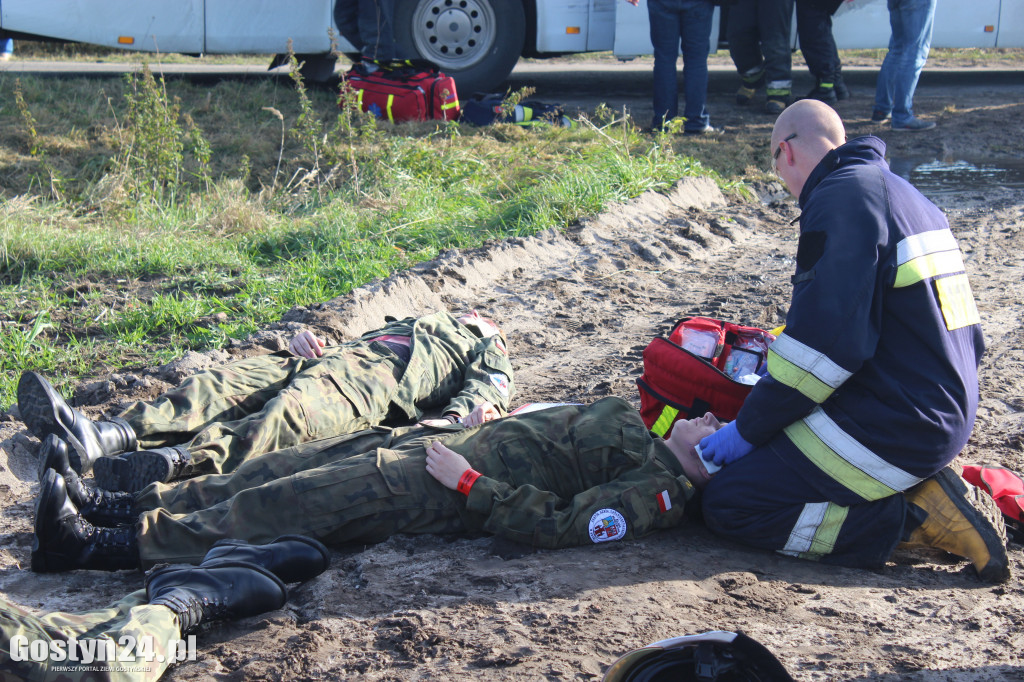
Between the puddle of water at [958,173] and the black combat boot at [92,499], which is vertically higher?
the puddle of water at [958,173]

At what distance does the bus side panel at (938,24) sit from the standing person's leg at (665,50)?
245 centimetres

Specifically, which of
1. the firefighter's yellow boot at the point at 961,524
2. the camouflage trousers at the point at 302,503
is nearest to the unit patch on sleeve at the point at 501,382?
the camouflage trousers at the point at 302,503

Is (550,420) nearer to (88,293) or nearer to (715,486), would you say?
(715,486)

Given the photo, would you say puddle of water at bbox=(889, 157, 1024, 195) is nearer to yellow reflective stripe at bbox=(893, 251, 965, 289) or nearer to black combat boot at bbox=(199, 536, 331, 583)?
yellow reflective stripe at bbox=(893, 251, 965, 289)

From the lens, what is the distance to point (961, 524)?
255cm

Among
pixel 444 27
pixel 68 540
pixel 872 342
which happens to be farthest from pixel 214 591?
pixel 444 27

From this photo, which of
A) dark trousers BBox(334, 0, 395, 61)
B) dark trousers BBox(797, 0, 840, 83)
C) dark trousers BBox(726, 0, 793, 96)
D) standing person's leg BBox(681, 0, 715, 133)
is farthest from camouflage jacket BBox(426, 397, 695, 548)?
dark trousers BBox(797, 0, 840, 83)

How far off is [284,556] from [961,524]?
1.98 metres

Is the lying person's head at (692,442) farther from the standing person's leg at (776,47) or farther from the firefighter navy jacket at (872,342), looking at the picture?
the standing person's leg at (776,47)

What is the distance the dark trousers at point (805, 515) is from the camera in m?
2.57

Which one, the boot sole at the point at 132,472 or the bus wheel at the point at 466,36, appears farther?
the bus wheel at the point at 466,36

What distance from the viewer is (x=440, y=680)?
6.75 ft

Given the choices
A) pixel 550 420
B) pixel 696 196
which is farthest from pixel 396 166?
pixel 550 420

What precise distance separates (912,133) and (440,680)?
797 centimetres
